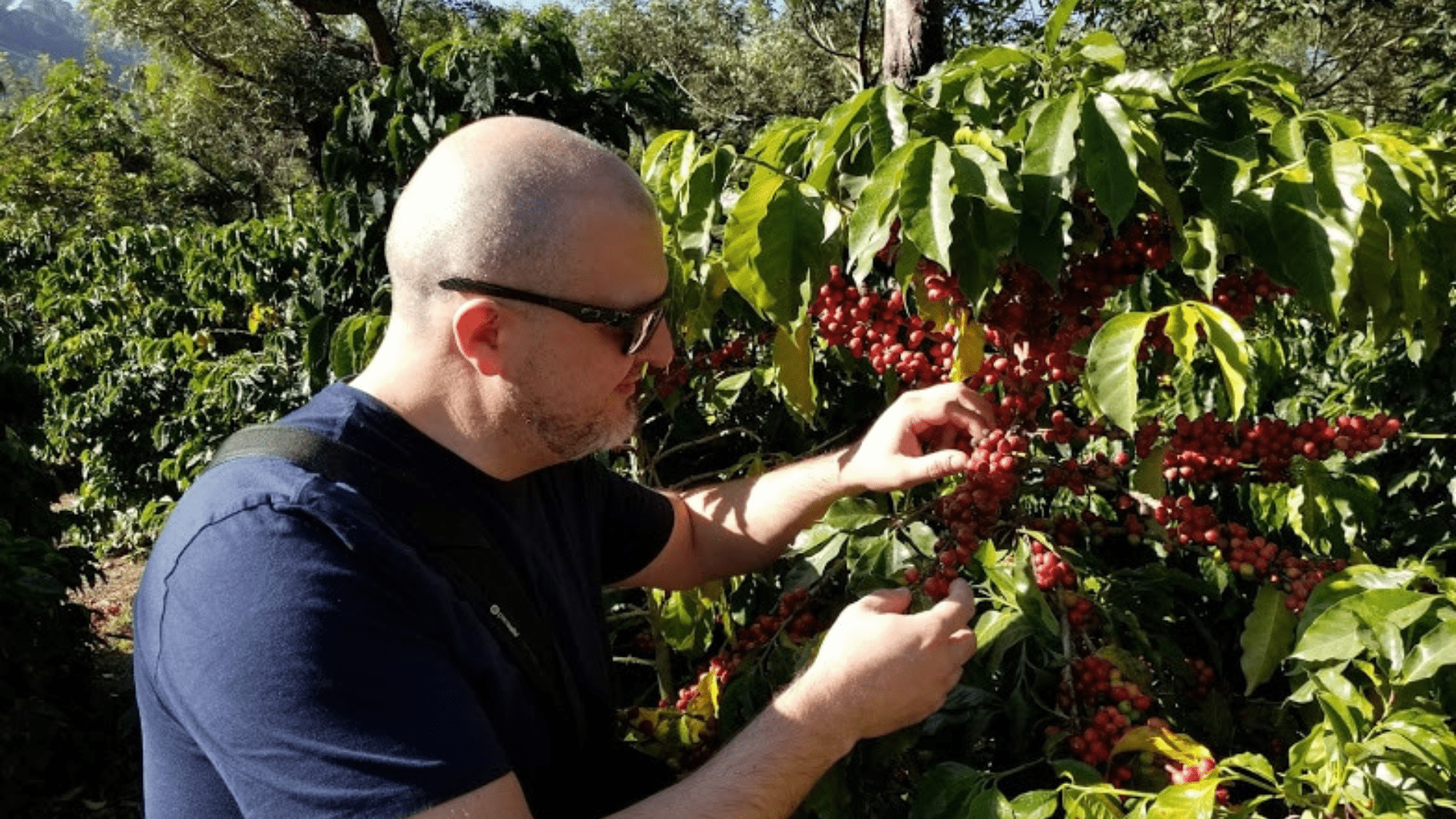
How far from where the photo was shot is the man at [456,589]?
4.25 ft

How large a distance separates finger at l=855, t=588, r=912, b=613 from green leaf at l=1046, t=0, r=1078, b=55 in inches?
35.3

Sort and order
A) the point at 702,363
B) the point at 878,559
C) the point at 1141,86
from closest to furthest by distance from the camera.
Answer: the point at 1141,86 < the point at 878,559 < the point at 702,363

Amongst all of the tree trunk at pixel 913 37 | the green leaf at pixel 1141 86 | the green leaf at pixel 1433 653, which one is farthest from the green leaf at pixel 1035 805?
the tree trunk at pixel 913 37

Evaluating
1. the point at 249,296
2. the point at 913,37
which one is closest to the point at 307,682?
the point at 913,37

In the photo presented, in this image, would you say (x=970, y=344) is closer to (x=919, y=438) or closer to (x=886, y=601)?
(x=919, y=438)

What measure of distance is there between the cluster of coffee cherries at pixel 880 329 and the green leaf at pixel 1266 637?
0.64 metres

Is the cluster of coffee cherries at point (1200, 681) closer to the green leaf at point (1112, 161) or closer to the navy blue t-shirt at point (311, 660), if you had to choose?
the green leaf at point (1112, 161)

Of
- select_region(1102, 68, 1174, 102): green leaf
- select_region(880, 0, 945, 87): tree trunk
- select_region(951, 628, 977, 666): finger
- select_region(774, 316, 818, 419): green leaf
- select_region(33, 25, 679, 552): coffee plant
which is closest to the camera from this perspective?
select_region(951, 628, 977, 666): finger

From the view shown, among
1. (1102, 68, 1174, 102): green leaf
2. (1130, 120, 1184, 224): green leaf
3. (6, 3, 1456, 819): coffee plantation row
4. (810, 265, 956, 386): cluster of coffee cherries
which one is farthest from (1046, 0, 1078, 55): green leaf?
(810, 265, 956, 386): cluster of coffee cherries

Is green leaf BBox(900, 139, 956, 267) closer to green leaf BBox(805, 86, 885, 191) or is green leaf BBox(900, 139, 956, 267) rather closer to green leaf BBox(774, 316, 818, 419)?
green leaf BBox(805, 86, 885, 191)

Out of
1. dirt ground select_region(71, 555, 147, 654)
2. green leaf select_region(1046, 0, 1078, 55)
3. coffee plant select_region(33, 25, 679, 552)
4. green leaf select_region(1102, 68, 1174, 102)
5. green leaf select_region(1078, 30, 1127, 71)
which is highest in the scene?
green leaf select_region(1046, 0, 1078, 55)

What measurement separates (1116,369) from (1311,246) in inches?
A: 12.1

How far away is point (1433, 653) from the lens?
1.44 m

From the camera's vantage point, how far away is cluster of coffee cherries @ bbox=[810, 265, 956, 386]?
2006mm
